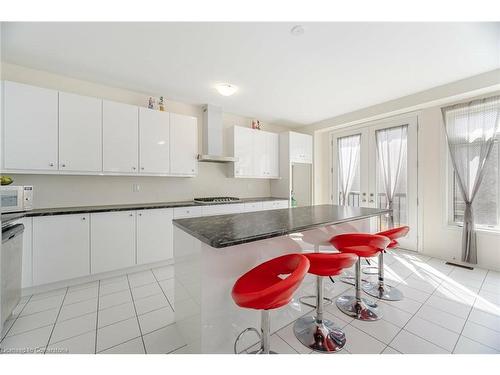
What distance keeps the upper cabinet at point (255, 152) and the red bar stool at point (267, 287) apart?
282cm

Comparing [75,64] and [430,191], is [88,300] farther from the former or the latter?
[430,191]

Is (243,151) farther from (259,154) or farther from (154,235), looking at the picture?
(154,235)

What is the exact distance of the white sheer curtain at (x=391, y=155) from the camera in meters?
3.62

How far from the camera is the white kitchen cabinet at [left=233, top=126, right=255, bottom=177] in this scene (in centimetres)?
397

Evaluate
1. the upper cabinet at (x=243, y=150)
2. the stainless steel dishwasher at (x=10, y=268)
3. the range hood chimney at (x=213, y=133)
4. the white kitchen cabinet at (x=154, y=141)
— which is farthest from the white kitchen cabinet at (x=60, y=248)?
the upper cabinet at (x=243, y=150)

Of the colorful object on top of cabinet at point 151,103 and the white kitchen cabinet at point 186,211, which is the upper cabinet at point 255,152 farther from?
the colorful object on top of cabinet at point 151,103

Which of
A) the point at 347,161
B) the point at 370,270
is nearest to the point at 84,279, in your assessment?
the point at 370,270

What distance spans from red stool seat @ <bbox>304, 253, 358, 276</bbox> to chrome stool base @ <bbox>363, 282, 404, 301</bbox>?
1.22 meters

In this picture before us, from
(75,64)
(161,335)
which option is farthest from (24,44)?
(161,335)

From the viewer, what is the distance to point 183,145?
11.0 ft

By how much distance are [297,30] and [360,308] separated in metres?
2.62

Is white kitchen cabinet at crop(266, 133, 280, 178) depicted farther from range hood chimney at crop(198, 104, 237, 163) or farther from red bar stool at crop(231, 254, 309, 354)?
red bar stool at crop(231, 254, 309, 354)

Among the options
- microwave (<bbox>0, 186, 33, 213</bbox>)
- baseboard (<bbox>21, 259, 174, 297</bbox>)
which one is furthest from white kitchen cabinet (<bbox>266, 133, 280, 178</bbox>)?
microwave (<bbox>0, 186, 33, 213</bbox>)
